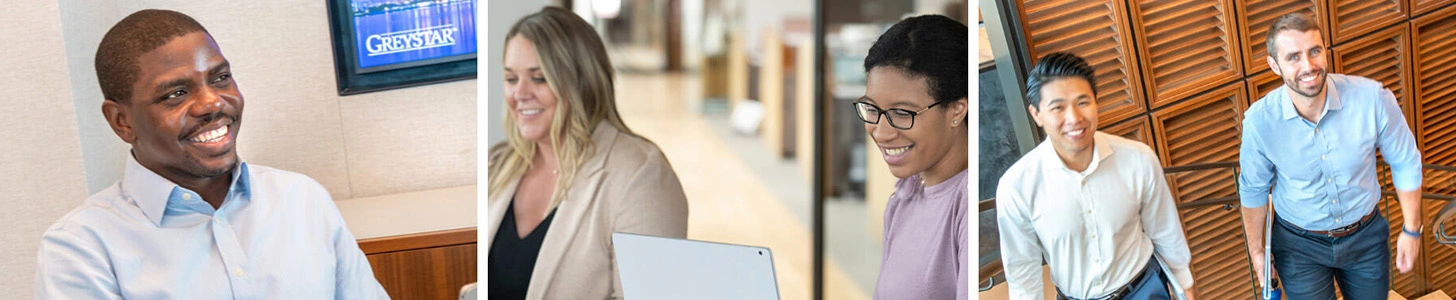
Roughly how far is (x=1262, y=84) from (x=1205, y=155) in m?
0.19

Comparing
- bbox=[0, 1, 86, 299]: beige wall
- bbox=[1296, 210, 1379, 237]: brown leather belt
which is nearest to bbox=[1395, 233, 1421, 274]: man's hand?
bbox=[1296, 210, 1379, 237]: brown leather belt

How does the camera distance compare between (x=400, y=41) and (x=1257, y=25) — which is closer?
(x=1257, y=25)

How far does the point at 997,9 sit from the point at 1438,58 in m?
0.96

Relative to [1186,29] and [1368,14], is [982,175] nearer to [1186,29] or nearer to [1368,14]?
[1186,29]

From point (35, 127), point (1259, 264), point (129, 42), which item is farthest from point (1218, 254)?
point (35, 127)

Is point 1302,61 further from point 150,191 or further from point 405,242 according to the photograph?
point 150,191

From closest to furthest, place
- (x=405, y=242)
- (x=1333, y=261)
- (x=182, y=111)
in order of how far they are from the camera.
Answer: (x=182, y=111), (x=1333, y=261), (x=405, y=242)

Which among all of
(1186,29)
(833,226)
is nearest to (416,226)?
(833,226)

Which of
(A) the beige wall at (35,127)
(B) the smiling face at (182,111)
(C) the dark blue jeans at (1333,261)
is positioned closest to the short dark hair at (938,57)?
(C) the dark blue jeans at (1333,261)

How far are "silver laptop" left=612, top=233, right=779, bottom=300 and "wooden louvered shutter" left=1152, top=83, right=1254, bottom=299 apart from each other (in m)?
0.91

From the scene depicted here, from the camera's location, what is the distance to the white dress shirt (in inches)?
106

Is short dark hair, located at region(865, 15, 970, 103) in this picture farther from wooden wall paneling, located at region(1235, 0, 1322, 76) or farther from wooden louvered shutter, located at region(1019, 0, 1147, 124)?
wooden wall paneling, located at region(1235, 0, 1322, 76)

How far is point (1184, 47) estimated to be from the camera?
2.71 meters

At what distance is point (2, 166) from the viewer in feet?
8.90
